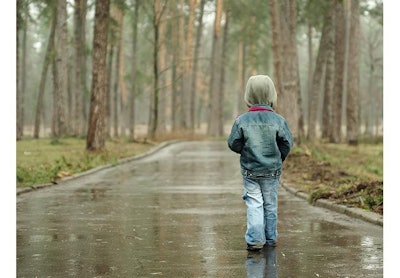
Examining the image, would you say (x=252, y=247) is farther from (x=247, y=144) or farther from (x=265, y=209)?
(x=247, y=144)

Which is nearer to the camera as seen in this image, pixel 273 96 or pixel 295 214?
pixel 273 96

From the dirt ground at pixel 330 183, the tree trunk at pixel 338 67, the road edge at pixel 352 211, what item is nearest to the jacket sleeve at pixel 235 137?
the road edge at pixel 352 211

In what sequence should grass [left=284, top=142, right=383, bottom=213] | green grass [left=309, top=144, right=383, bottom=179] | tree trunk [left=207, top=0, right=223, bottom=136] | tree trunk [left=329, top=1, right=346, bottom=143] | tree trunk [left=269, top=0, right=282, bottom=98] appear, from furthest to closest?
tree trunk [left=207, top=0, right=223, bottom=136]
tree trunk [left=329, top=1, right=346, bottom=143]
tree trunk [left=269, top=0, right=282, bottom=98]
green grass [left=309, top=144, right=383, bottom=179]
grass [left=284, top=142, right=383, bottom=213]

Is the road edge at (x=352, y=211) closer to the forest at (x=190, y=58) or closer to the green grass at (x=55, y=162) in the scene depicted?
the green grass at (x=55, y=162)

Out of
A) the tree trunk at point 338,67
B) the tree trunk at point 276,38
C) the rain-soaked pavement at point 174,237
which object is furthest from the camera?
the tree trunk at point 338,67

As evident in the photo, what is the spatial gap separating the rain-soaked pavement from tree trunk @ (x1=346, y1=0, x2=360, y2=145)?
19.1 meters

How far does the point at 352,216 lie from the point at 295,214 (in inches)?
34.1

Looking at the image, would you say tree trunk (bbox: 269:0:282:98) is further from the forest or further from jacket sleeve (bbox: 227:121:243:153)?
jacket sleeve (bbox: 227:121:243:153)

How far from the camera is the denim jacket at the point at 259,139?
7695mm

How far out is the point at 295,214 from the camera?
1115 cm

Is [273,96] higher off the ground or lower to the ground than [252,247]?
higher

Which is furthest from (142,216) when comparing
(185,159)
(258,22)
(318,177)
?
(258,22)

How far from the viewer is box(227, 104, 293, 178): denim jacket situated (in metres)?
7.70

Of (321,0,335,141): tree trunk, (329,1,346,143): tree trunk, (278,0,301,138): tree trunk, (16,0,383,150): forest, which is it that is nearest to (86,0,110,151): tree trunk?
(16,0,383,150): forest
